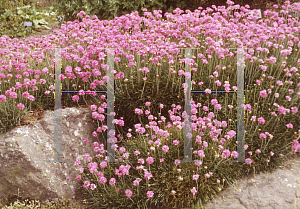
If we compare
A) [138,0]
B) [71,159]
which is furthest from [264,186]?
[138,0]

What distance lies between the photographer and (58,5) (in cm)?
999

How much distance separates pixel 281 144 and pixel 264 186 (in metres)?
0.77

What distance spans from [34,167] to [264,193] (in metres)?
3.12

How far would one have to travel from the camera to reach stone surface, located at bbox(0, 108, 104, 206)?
151 inches

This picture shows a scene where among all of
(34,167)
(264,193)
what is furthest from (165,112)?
(34,167)

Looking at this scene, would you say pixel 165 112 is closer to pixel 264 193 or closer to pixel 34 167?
pixel 264 193

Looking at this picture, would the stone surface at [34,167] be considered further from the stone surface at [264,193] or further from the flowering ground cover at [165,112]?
the stone surface at [264,193]

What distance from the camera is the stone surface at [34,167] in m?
3.83

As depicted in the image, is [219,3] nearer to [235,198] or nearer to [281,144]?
[281,144]

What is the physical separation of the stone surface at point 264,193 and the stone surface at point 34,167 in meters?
2.03

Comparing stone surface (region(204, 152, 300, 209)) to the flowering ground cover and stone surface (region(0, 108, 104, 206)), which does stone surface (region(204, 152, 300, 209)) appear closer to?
the flowering ground cover

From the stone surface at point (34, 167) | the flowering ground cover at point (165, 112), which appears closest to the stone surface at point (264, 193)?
the flowering ground cover at point (165, 112)

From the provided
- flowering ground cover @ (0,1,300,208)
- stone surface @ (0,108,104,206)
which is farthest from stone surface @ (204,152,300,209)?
stone surface @ (0,108,104,206)

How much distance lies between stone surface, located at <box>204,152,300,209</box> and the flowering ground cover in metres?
0.12
